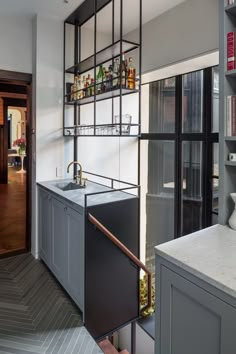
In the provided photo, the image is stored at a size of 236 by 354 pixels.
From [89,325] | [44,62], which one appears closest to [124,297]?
[89,325]

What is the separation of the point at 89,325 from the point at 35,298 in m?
0.63

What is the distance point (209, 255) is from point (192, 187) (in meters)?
2.22

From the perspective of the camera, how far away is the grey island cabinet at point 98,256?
2418 mm

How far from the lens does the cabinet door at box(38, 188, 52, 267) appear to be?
10.6 ft

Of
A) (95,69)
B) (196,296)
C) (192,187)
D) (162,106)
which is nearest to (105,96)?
(95,69)

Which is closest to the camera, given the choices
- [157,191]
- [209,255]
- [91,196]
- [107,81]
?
[209,255]

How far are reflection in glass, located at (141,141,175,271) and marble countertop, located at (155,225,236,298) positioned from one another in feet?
7.22

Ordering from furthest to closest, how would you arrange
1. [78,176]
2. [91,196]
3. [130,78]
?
[78,176]
[130,78]
[91,196]

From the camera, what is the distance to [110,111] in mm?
4082

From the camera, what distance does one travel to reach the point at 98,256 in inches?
97.0

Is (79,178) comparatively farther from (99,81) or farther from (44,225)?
(99,81)

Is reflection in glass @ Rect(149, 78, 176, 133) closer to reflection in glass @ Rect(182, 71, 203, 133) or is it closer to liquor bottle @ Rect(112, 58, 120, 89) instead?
reflection in glass @ Rect(182, 71, 203, 133)

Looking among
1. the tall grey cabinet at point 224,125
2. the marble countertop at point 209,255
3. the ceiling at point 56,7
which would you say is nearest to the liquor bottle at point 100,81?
the ceiling at point 56,7

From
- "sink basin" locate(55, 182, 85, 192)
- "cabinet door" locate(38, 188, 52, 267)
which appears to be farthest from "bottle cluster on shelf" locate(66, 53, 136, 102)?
"cabinet door" locate(38, 188, 52, 267)
